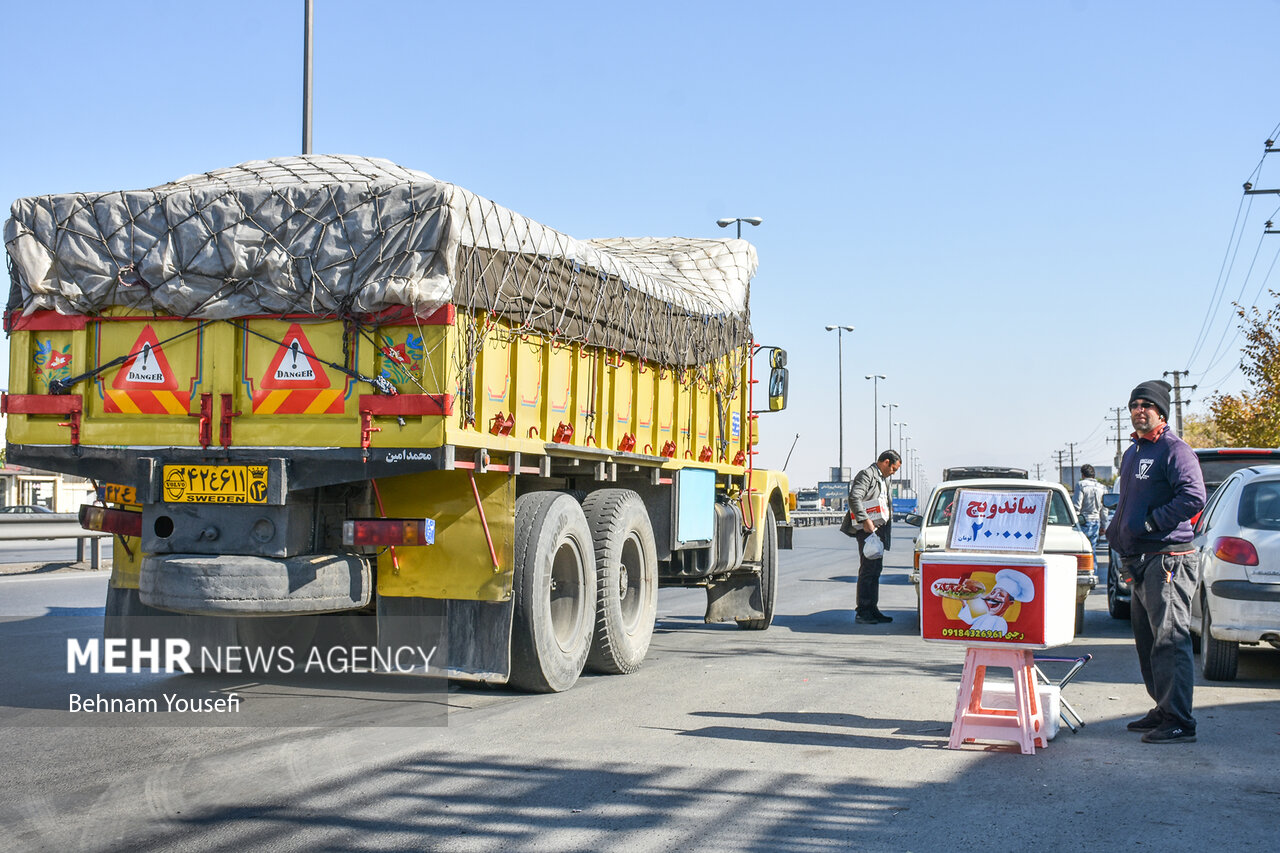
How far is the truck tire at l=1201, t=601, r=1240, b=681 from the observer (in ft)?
29.1

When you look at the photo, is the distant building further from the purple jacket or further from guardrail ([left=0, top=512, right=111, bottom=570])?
the purple jacket

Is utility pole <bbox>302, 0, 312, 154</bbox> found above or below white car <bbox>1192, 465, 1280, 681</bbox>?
above

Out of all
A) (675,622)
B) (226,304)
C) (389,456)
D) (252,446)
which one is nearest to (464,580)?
(389,456)

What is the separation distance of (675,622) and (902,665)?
4.07 meters

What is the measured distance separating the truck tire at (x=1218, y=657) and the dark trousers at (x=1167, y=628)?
2.29 metres

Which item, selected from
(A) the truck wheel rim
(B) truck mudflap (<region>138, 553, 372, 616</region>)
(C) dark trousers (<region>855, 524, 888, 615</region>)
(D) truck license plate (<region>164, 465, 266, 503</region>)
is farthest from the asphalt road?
(C) dark trousers (<region>855, 524, 888, 615</region>)

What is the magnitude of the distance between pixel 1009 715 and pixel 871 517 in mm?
7248

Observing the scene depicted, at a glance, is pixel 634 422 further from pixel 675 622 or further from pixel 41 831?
pixel 41 831

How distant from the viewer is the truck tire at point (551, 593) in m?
7.59

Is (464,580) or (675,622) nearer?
(464,580)

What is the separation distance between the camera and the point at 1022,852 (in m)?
4.55

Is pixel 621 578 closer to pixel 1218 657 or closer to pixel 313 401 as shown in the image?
pixel 313 401

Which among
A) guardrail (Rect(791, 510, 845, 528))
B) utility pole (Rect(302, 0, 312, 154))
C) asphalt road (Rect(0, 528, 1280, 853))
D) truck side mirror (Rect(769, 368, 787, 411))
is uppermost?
utility pole (Rect(302, 0, 312, 154))

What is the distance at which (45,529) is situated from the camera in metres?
17.8
